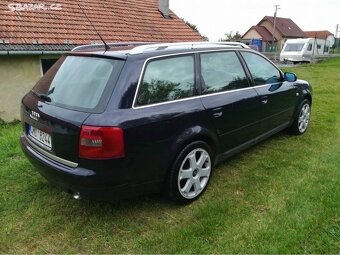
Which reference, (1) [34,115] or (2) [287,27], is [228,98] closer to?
(1) [34,115]

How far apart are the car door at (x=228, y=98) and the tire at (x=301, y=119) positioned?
5.04ft

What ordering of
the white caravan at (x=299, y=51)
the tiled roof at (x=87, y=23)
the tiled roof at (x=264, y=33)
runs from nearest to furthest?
1. the tiled roof at (x=87, y=23)
2. the white caravan at (x=299, y=51)
3. the tiled roof at (x=264, y=33)

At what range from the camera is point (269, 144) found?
5539 mm

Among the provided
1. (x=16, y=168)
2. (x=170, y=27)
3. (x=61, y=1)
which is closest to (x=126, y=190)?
(x=16, y=168)

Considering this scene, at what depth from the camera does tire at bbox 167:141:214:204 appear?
3.44 meters

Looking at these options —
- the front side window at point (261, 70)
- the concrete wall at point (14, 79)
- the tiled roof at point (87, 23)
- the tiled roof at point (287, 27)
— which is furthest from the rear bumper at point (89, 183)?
the tiled roof at point (287, 27)

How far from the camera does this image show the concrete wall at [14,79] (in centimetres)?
790

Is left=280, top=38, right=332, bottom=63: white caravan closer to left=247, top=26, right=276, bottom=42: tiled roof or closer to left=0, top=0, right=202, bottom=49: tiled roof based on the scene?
left=0, top=0, right=202, bottom=49: tiled roof

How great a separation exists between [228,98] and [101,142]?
1783 millimetres

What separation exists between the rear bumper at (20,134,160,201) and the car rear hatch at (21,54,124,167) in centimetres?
8

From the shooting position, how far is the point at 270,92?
482 centimetres

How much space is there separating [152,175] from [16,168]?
230 centimetres

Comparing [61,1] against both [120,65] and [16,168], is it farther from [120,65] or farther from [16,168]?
[120,65]

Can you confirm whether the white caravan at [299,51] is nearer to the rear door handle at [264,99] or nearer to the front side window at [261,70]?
the front side window at [261,70]
